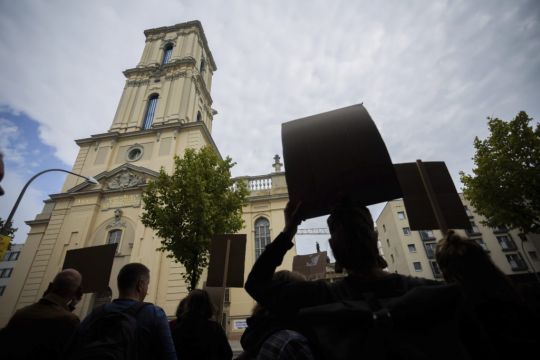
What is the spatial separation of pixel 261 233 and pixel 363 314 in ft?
59.4

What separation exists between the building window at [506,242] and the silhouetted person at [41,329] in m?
43.0

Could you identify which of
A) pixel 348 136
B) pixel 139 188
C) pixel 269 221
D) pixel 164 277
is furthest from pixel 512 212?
pixel 139 188

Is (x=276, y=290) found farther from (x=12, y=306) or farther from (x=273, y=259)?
(x=12, y=306)

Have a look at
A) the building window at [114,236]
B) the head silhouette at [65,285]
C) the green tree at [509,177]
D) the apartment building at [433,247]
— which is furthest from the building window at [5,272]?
the green tree at [509,177]

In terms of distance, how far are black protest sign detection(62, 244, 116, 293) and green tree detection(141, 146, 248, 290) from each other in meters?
5.41

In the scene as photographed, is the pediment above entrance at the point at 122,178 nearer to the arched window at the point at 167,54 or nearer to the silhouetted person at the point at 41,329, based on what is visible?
the arched window at the point at 167,54

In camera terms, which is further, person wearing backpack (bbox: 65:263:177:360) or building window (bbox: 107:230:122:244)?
building window (bbox: 107:230:122:244)

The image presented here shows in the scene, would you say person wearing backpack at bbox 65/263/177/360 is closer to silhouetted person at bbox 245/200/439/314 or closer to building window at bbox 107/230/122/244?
silhouetted person at bbox 245/200/439/314

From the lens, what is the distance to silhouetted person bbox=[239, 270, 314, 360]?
1.34m

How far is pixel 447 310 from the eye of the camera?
1.09 meters

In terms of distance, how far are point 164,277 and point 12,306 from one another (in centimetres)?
933

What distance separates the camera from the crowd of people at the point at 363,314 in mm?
1033

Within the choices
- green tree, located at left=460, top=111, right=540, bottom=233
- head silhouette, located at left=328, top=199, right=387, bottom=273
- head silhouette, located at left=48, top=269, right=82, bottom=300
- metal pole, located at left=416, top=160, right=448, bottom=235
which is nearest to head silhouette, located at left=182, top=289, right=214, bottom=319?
head silhouette, located at left=48, top=269, right=82, bottom=300

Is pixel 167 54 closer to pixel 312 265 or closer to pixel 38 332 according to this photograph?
pixel 312 265
